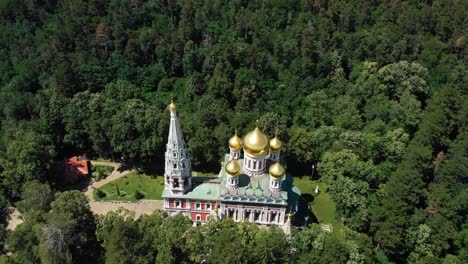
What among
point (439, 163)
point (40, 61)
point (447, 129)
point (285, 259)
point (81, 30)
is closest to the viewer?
point (285, 259)

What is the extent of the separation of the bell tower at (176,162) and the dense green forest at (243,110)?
5.94 m

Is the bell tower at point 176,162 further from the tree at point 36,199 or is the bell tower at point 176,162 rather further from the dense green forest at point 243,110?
the tree at point 36,199

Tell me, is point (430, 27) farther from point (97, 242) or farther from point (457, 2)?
point (97, 242)

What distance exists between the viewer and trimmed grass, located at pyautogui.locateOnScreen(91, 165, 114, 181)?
69031mm

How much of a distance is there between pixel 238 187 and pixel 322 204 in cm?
1695

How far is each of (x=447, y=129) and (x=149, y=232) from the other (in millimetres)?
53514

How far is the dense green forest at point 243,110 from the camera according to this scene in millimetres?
50125

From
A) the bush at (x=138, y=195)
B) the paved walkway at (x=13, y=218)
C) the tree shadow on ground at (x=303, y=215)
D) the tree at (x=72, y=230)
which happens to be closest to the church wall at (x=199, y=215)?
the bush at (x=138, y=195)

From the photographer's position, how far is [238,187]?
182 feet

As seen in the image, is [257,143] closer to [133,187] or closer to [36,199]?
[133,187]

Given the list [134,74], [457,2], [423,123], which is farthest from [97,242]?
[457,2]

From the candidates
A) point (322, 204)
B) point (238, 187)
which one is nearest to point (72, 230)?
point (238, 187)

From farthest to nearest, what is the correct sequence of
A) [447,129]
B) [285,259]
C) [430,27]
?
[430,27] → [447,129] → [285,259]

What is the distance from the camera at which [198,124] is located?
69938 mm
